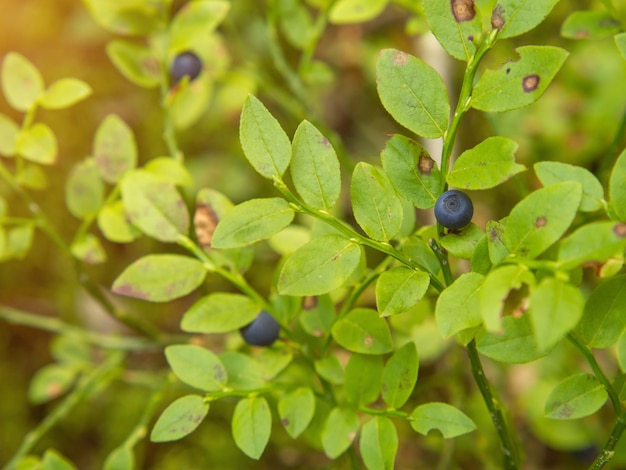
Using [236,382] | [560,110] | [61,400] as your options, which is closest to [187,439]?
[61,400]

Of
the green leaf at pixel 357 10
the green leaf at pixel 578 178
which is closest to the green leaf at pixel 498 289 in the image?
the green leaf at pixel 578 178

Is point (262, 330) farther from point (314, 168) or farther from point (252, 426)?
point (314, 168)

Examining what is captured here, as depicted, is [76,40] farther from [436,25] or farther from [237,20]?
[436,25]

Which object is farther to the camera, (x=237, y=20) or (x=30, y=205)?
(x=237, y=20)

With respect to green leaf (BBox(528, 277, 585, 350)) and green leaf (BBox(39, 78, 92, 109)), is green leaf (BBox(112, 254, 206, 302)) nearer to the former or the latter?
green leaf (BBox(39, 78, 92, 109))

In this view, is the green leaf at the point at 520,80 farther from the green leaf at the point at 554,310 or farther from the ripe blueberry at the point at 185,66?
the ripe blueberry at the point at 185,66

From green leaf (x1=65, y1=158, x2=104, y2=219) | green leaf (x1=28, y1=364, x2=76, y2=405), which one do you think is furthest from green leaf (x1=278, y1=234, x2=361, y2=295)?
green leaf (x1=28, y1=364, x2=76, y2=405)
